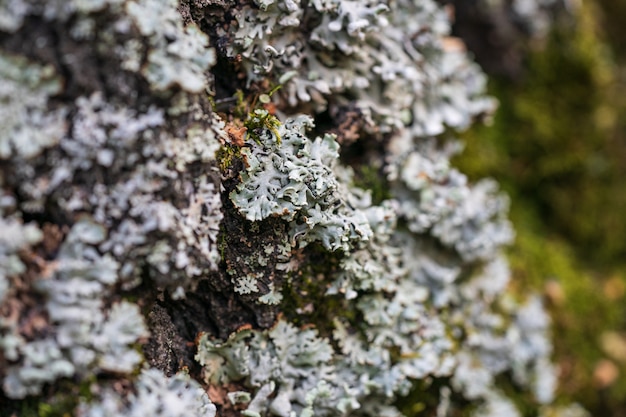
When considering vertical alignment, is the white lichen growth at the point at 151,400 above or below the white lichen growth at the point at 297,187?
below

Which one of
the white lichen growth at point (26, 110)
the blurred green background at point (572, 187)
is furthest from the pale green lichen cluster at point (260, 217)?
the blurred green background at point (572, 187)

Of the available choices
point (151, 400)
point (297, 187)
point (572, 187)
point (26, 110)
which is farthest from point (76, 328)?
point (572, 187)

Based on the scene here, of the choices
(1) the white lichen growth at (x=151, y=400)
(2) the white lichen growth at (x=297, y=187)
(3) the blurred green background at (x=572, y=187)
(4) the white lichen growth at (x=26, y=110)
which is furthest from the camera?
(3) the blurred green background at (x=572, y=187)

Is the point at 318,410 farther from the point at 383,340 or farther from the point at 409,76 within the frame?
the point at 409,76

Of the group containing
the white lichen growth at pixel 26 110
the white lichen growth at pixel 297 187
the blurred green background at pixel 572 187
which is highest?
the white lichen growth at pixel 26 110

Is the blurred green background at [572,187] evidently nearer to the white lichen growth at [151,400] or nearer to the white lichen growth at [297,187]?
the white lichen growth at [297,187]

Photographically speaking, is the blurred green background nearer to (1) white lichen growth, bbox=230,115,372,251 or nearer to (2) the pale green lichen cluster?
(2) the pale green lichen cluster
